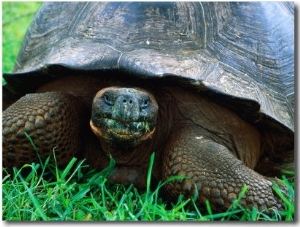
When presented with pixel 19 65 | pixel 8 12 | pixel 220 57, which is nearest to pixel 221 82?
pixel 220 57

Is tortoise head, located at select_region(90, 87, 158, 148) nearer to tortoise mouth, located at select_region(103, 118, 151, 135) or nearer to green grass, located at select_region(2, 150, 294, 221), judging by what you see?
tortoise mouth, located at select_region(103, 118, 151, 135)

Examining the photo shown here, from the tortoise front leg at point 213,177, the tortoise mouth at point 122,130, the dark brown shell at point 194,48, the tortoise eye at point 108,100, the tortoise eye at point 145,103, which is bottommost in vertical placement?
the tortoise front leg at point 213,177

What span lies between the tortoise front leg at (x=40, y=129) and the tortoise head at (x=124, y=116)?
0.22 meters

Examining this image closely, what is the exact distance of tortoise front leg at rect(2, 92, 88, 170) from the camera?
245 cm

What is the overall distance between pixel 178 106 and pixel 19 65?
1.01 m

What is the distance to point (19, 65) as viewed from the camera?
119 inches

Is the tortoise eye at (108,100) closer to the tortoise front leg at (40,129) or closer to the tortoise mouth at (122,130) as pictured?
the tortoise mouth at (122,130)

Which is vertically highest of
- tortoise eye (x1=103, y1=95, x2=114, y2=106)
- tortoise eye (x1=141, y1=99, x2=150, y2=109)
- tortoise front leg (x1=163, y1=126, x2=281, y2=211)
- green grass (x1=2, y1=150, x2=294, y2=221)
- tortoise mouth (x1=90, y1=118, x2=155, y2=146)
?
tortoise eye (x1=103, y1=95, x2=114, y2=106)

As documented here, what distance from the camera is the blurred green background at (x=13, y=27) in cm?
417

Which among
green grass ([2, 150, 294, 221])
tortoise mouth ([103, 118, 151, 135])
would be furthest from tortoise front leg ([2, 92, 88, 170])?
tortoise mouth ([103, 118, 151, 135])

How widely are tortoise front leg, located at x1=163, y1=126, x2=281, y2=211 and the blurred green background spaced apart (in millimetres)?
2139

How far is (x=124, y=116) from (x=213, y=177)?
43 centimetres

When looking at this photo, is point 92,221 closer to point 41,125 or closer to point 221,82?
point 41,125

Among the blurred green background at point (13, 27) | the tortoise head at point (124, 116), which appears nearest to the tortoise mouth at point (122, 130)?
the tortoise head at point (124, 116)
